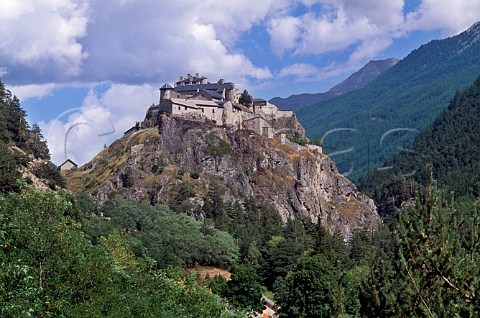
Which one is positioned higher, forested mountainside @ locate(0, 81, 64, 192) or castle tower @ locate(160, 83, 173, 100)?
castle tower @ locate(160, 83, 173, 100)

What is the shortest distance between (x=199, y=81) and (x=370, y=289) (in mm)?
152002

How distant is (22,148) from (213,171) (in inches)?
1694

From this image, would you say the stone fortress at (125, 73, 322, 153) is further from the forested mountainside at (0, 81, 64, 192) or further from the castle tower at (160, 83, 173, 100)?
the forested mountainside at (0, 81, 64, 192)

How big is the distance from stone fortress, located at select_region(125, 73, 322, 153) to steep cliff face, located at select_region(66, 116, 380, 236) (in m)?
2.78

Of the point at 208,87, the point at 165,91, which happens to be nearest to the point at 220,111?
the point at 165,91

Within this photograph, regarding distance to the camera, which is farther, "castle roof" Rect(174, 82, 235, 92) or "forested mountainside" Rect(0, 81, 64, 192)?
"castle roof" Rect(174, 82, 235, 92)

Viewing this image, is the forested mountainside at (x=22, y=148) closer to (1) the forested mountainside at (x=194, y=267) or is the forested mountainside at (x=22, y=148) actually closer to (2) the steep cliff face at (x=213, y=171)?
(1) the forested mountainside at (x=194, y=267)

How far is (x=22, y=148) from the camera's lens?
98.9 meters

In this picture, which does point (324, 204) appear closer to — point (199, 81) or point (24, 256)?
point (199, 81)

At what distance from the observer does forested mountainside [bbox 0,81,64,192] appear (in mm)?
85438

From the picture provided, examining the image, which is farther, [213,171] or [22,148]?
[213,171]

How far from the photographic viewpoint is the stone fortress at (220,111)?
445 feet

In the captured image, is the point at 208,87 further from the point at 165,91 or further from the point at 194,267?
the point at 194,267

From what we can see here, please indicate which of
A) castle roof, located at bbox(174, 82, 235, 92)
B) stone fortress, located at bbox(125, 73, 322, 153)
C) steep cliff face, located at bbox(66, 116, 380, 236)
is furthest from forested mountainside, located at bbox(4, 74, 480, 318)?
castle roof, located at bbox(174, 82, 235, 92)
